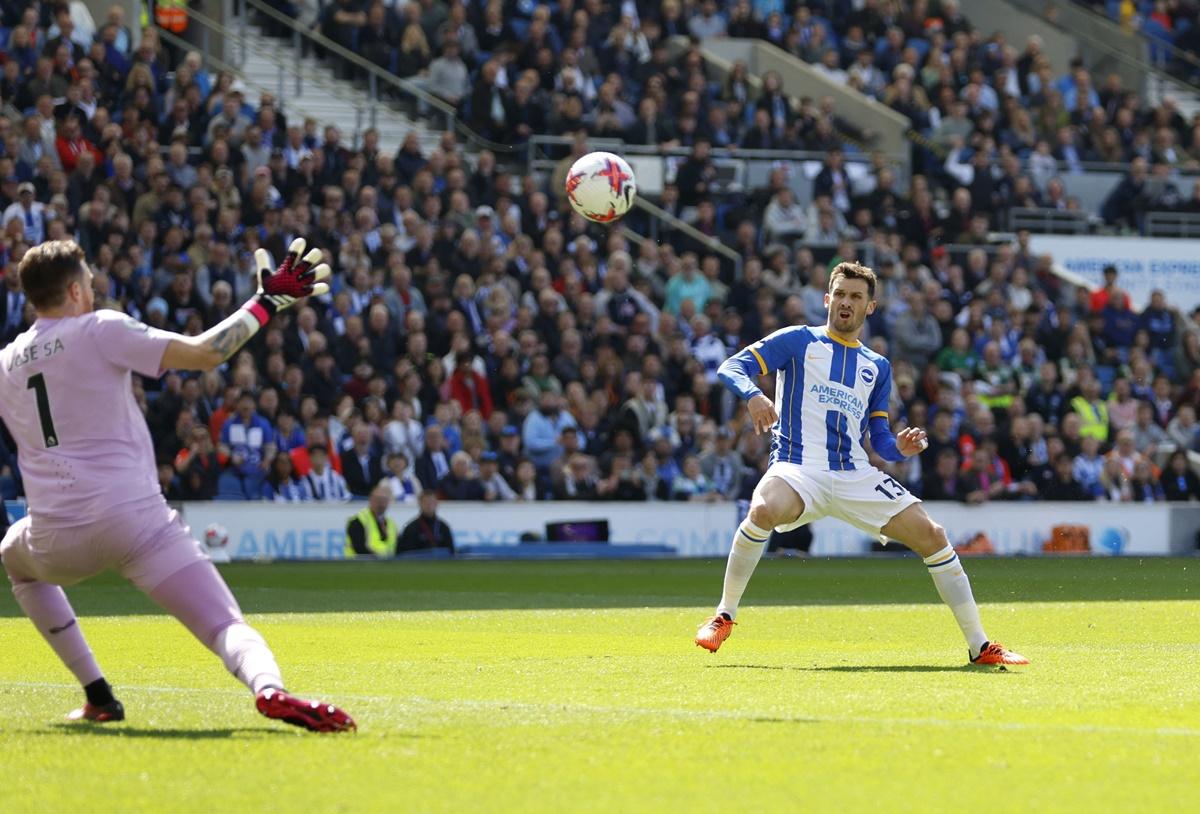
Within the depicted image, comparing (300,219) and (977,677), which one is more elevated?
(300,219)

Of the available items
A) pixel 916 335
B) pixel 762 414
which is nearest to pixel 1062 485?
pixel 916 335

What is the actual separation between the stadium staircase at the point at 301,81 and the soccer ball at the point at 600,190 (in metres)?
13.6

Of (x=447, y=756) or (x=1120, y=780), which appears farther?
(x=447, y=756)

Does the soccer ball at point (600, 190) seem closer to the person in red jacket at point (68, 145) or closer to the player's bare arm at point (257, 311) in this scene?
the player's bare arm at point (257, 311)

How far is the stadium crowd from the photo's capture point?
2427 centimetres

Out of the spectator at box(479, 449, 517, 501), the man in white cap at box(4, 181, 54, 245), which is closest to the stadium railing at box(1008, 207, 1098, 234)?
the spectator at box(479, 449, 517, 501)

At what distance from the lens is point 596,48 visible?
103 feet

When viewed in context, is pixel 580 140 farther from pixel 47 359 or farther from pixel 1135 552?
pixel 47 359

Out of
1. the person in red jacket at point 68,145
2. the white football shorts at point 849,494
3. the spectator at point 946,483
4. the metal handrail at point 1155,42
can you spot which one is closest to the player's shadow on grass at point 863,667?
the white football shorts at point 849,494

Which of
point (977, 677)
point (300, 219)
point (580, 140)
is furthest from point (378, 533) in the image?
point (977, 677)

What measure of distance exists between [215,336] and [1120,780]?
3711mm

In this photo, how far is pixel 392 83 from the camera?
3078 centimetres

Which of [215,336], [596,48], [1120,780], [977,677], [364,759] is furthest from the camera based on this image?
[596,48]

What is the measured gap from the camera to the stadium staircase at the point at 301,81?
99.2ft
